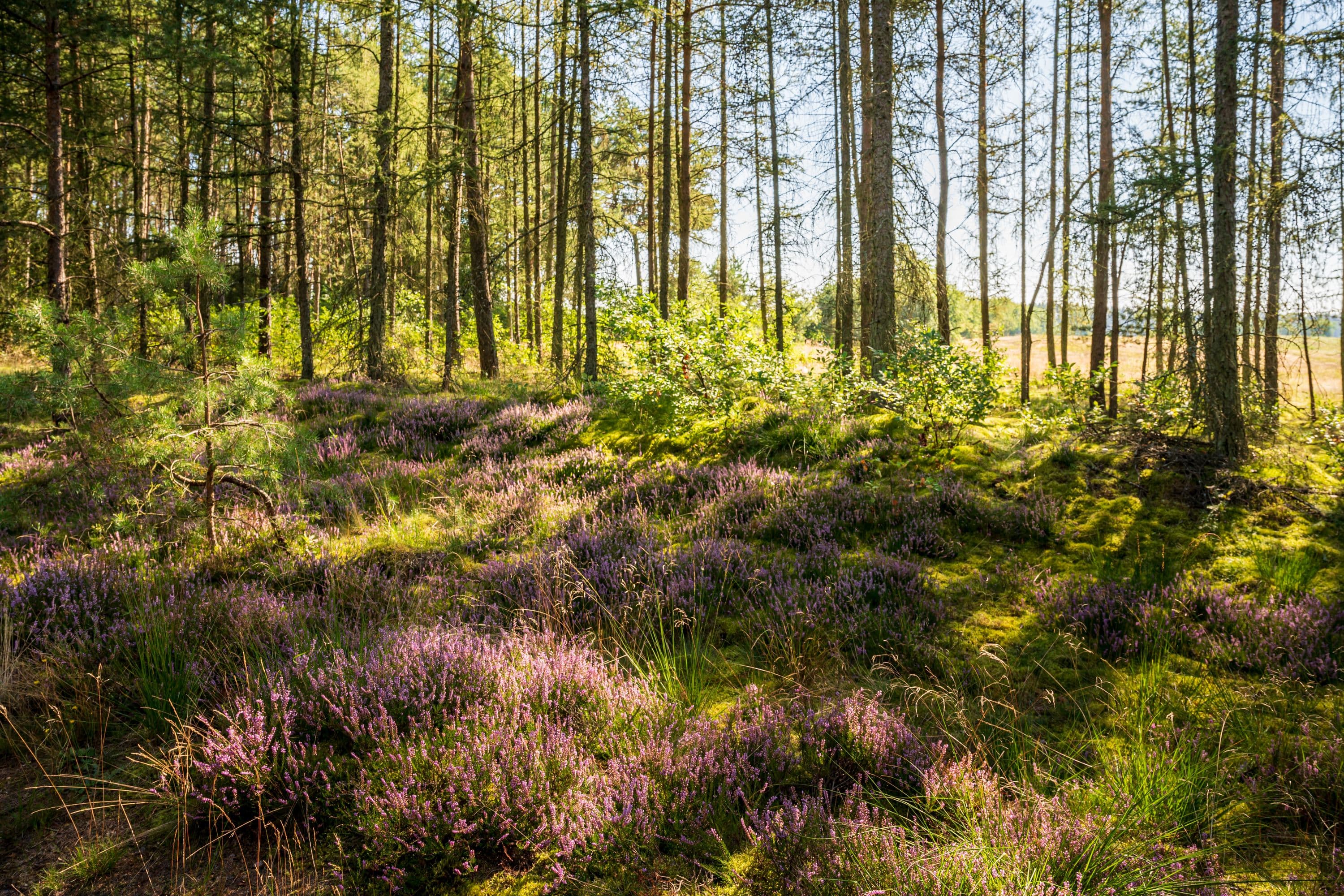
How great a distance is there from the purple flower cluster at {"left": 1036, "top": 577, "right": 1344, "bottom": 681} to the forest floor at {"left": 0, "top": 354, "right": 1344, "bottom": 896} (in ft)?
0.08

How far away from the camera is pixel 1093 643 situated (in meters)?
3.54

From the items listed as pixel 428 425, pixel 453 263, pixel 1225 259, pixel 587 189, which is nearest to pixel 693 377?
pixel 428 425

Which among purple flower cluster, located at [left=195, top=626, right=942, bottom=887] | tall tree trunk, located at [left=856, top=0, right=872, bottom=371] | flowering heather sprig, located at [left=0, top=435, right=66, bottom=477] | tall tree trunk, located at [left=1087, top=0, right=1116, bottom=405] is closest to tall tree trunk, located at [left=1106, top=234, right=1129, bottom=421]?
tall tree trunk, located at [left=1087, top=0, right=1116, bottom=405]

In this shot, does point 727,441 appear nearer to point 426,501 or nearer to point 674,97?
point 426,501

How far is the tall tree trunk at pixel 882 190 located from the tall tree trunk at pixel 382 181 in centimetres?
826

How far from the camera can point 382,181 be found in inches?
455

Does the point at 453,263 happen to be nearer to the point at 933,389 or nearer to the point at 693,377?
the point at 693,377

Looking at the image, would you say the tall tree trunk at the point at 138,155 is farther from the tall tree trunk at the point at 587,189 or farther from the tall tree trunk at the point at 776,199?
the tall tree trunk at the point at 776,199

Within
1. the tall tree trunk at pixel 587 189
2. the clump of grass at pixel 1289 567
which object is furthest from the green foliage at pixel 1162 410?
the tall tree trunk at pixel 587 189

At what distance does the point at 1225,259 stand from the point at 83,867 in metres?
7.75

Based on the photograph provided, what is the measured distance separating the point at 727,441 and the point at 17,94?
1646 centimetres

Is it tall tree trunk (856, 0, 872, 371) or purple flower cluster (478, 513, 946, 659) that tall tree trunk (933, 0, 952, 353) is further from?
purple flower cluster (478, 513, 946, 659)

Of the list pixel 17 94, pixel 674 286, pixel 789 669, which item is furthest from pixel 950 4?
pixel 674 286

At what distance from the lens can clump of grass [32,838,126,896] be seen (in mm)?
2180
